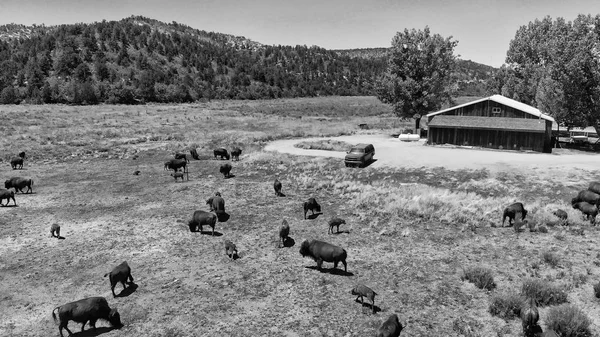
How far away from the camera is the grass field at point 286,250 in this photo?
11.6m

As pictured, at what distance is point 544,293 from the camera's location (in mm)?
12367

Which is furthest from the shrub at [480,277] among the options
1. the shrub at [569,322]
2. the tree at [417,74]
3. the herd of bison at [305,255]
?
the tree at [417,74]

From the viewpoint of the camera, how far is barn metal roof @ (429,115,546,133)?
41125 mm

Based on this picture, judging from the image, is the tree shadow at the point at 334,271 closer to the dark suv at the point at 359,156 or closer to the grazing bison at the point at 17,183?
the dark suv at the point at 359,156

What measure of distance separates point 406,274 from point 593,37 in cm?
4327

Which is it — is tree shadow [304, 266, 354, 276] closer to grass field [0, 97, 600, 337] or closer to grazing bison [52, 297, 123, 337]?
grass field [0, 97, 600, 337]

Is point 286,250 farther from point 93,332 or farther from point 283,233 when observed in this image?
point 93,332

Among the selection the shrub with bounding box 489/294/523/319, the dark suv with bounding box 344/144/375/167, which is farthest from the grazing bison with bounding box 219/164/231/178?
the shrub with bounding box 489/294/523/319

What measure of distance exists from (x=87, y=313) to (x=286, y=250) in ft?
25.5

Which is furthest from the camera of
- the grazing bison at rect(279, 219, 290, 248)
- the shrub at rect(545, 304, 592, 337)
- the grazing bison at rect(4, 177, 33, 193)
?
the grazing bison at rect(4, 177, 33, 193)

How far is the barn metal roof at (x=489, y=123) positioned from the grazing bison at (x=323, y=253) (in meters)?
34.8

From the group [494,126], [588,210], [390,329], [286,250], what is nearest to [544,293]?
[390,329]

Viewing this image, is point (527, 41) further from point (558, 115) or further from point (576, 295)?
point (576, 295)

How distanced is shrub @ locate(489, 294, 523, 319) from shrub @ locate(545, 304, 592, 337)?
2.58 feet
